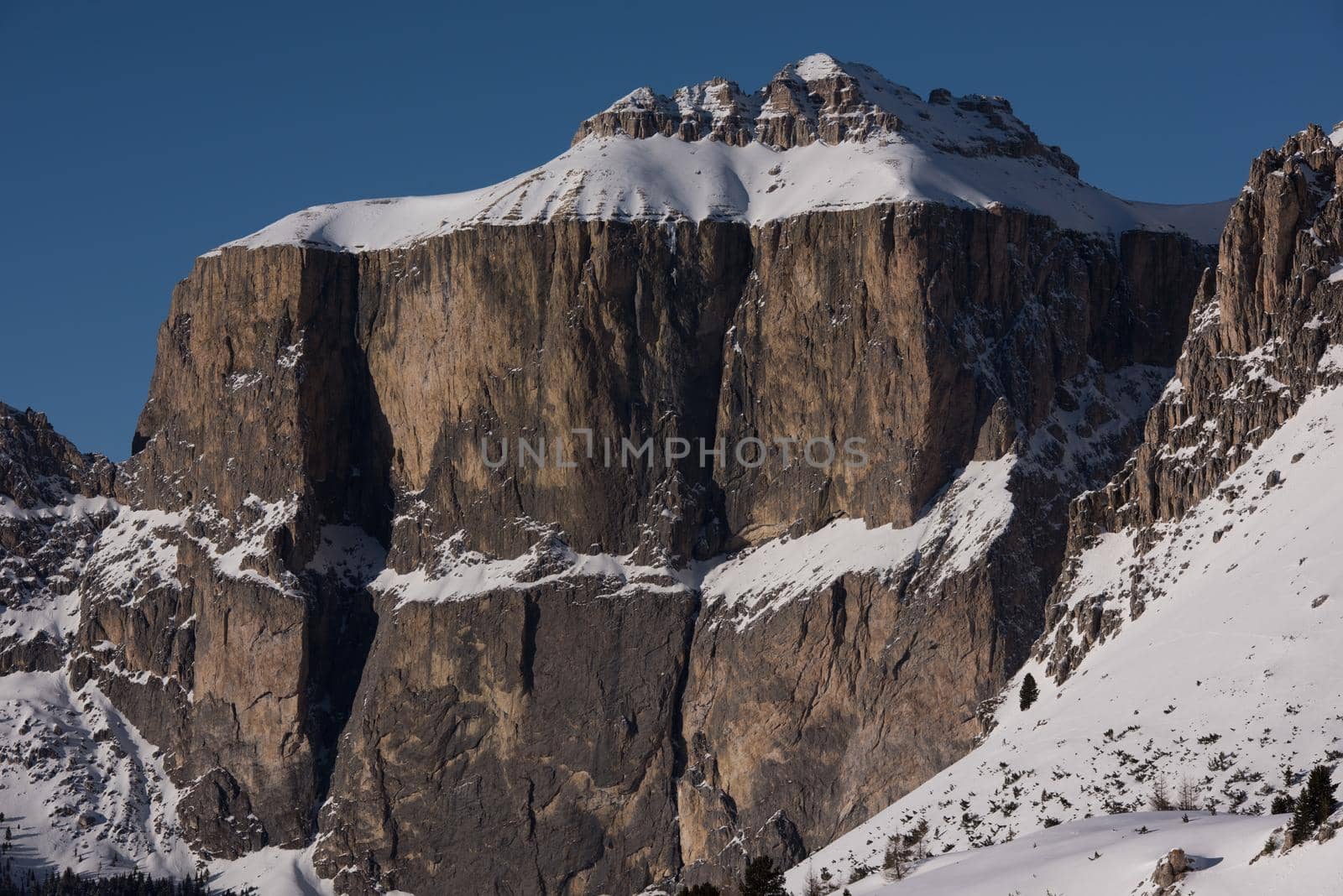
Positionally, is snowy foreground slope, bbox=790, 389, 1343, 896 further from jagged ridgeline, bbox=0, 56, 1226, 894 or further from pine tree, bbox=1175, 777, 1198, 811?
jagged ridgeline, bbox=0, 56, 1226, 894

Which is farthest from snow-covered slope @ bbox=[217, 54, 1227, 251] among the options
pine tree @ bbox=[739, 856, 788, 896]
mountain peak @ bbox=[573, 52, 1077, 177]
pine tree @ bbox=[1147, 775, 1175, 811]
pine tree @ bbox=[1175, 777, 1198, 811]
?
pine tree @ bbox=[739, 856, 788, 896]

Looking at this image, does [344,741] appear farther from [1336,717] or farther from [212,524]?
[1336,717]

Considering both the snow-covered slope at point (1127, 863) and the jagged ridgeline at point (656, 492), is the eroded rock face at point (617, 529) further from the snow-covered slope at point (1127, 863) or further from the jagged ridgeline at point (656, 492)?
the snow-covered slope at point (1127, 863)

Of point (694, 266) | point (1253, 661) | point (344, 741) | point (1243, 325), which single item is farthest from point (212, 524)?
point (1253, 661)

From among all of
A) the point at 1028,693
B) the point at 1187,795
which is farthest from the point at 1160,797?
the point at 1028,693

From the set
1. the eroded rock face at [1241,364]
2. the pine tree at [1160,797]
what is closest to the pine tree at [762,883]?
the pine tree at [1160,797]
